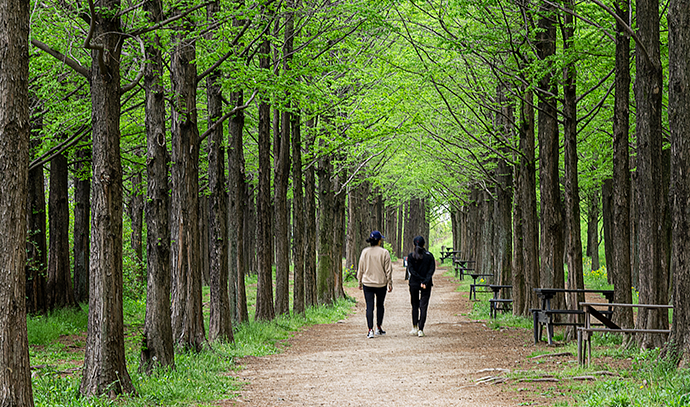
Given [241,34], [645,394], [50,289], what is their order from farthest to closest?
[50,289] → [241,34] → [645,394]

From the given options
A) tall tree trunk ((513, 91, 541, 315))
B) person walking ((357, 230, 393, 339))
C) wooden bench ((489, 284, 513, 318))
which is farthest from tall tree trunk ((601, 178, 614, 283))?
person walking ((357, 230, 393, 339))

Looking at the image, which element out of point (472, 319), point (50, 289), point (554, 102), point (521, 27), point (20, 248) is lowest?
point (472, 319)

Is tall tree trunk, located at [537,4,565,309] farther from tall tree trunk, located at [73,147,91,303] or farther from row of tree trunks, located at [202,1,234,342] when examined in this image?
tall tree trunk, located at [73,147,91,303]

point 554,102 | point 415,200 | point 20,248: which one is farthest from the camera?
point 415,200

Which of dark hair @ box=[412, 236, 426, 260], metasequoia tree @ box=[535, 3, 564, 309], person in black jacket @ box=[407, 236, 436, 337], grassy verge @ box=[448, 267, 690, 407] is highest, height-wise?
metasequoia tree @ box=[535, 3, 564, 309]

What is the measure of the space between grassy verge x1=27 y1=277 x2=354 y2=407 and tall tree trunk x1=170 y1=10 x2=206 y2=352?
2.76 feet

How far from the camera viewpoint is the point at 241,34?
9703 millimetres

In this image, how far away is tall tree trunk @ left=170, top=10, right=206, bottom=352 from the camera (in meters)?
9.89

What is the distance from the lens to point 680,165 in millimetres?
7613

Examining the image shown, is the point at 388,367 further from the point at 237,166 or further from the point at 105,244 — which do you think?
the point at 237,166

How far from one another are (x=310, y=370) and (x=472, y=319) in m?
7.99

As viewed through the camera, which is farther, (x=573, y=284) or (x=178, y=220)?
(x=573, y=284)

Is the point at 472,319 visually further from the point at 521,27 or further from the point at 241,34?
the point at 241,34

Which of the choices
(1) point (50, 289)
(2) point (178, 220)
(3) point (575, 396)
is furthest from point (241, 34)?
(1) point (50, 289)
